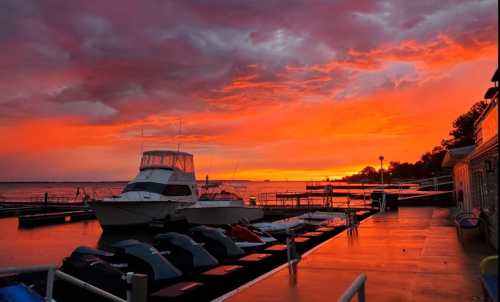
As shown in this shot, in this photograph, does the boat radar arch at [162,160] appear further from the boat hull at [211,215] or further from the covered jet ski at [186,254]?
the covered jet ski at [186,254]

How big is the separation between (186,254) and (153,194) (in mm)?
16232

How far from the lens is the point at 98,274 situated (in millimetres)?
10250

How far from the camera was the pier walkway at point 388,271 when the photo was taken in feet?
23.4

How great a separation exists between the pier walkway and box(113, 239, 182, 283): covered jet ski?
3748 millimetres

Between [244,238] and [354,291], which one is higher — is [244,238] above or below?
below

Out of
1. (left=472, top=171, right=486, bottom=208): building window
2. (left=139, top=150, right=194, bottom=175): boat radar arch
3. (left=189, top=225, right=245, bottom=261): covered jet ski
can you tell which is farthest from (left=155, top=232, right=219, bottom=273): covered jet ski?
(left=139, top=150, right=194, bottom=175): boat radar arch

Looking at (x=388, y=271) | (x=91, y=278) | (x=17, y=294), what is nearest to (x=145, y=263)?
(x=91, y=278)

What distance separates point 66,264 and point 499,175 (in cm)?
1093

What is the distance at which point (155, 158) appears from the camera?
31453mm

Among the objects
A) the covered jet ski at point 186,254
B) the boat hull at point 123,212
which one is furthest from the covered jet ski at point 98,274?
the boat hull at point 123,212

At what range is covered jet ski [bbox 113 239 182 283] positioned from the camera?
1177 centimetres

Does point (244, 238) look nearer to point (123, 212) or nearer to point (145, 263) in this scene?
point (145, 263)

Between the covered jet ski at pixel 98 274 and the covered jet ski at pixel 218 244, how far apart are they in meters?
5.08

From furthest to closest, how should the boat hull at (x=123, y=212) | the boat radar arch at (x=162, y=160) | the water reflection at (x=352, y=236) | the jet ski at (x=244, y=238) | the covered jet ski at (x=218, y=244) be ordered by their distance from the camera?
the boat radar arch at (x=162, y=160)
the boat hull at (x=123, y=212)
the jet ski at (x=244, y=238)
the covered jet ski at (x=218, y=244)
the water reflection at (x=352, y=236)
